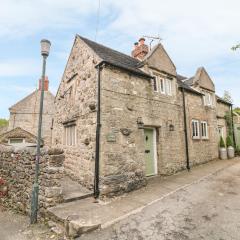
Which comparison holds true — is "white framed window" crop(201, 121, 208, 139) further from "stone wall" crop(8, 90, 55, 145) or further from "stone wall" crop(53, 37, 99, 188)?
"stone wall" crop(8, 90, 55, 145)

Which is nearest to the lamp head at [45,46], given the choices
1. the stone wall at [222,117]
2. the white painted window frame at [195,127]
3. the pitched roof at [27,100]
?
the white painted window frame at [195,127]

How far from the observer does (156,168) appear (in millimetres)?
10617

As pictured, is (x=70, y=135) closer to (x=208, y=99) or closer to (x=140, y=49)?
(x=140, y=49)

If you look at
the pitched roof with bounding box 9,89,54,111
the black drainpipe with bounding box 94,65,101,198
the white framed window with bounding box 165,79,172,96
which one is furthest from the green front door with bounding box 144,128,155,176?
the pitched roof with bounding box 9,89,54,111

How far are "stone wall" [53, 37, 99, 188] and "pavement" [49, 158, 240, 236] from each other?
4.45 ft

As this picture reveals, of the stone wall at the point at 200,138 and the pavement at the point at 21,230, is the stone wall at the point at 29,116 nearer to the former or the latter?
the stone wall at the point at 200,138

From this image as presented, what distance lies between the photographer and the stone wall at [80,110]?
27.6 ft

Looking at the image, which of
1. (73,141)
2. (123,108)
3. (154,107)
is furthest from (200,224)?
(73,141)

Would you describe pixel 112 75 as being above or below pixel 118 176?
above

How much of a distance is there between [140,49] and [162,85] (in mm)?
3152

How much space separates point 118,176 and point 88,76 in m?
4.65

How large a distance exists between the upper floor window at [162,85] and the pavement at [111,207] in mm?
4827

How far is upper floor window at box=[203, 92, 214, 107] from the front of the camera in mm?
15223

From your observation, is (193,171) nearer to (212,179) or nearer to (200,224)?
(212,179)
